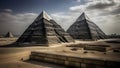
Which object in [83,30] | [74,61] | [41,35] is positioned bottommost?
[74,61]

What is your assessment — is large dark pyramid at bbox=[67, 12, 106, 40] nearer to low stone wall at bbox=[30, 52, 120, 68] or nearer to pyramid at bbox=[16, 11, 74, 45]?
pyramid at bbox=[16, 11, 74, 45]

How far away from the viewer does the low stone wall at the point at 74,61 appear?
5169 millimetres

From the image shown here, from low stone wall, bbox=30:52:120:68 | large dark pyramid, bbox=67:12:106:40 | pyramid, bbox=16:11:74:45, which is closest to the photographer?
low stone wall, bbox=30:52:120:68

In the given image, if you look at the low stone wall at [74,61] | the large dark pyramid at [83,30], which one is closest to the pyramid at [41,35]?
the large dark pyramid at [83,30]

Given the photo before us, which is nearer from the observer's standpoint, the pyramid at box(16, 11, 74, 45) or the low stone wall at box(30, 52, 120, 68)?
the low stone wall at box(30, 52, 120, 68)

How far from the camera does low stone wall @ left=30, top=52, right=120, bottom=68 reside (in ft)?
17.0

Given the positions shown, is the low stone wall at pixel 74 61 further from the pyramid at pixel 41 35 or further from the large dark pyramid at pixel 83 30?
the large dark pyramid at pixel 83 30

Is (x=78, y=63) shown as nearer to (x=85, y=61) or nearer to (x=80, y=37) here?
(x=85, y=61)

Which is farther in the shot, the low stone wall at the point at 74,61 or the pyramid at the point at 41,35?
the pyramid at the point at 41,35

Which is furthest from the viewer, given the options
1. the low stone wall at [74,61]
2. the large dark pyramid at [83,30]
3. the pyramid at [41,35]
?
the large dark pyramid at [83,30]

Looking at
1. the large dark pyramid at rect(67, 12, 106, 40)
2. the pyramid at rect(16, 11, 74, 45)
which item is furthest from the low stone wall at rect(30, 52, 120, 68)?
the large dark pyramid at rect(67, 12, 106, 40)

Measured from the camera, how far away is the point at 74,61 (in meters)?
6.14

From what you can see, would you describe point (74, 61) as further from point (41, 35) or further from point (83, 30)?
point (83, 30)

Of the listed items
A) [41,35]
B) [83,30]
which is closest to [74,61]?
[41,35]
